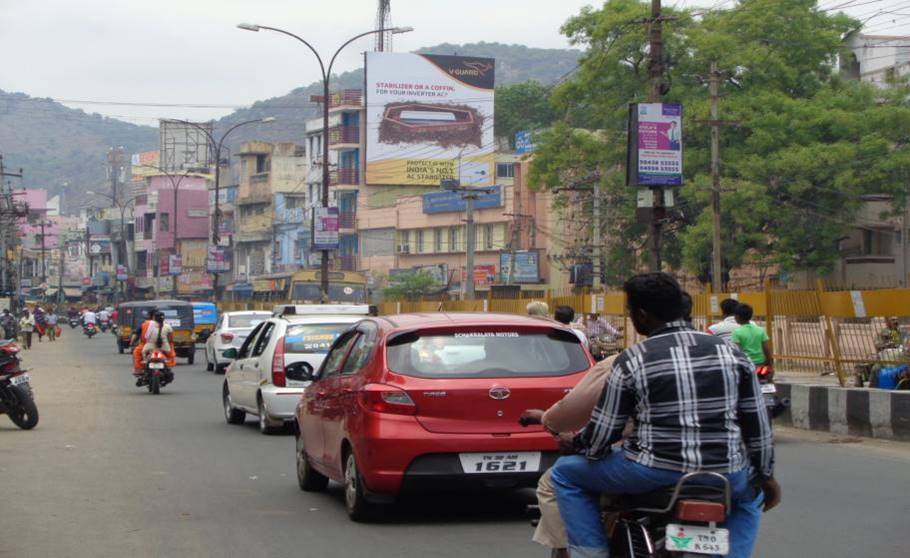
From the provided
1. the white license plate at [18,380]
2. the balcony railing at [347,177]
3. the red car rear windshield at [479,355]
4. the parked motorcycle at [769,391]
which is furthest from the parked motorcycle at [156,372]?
the balcony railing at [347,177]

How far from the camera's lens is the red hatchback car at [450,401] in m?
9.40

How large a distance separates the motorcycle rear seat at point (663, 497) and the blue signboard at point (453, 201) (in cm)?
6894

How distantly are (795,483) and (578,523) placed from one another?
7385 mm

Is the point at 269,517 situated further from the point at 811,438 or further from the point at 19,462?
the point at 811,438

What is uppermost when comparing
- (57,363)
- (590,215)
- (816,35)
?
(816,35)

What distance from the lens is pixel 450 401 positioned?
9398mm

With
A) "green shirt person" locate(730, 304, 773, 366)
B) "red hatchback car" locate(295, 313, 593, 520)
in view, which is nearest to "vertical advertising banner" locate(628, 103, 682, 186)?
"green shirt person" locate(730, 304, 773, 366)

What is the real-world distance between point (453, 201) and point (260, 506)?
67.7 metres

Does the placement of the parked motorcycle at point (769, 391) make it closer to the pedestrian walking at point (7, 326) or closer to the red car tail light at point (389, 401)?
the red car tail light at point (389, 401)

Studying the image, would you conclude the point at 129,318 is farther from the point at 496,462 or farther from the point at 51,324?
the point at 496,462

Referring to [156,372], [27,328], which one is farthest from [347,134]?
[156,372]

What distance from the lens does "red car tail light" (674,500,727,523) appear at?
193 inches

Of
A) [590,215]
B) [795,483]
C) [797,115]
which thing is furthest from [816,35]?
[795,483]

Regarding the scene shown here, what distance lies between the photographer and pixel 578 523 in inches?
211
